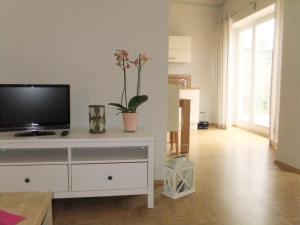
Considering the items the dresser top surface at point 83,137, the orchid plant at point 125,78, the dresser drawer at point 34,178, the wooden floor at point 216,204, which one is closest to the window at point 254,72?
the wooden floor at point 216,204

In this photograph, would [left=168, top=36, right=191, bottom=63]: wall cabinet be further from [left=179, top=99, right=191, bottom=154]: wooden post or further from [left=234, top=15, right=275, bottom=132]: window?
[left=179, top=99, right=191, bottom=154]: wooden post

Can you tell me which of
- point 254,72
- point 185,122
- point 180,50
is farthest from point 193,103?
point 185,122

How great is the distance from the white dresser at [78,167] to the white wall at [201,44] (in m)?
4.51

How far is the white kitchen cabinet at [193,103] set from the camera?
6293 millimetres

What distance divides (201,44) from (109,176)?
509cm

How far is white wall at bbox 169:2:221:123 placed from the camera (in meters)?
6.60

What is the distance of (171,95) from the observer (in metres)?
3.80

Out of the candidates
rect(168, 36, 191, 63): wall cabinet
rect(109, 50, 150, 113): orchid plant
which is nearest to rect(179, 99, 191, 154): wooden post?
rect(109, 50, 150, 113): orchid plant

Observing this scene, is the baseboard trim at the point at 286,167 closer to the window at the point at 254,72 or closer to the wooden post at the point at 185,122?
the wooden post at the point at 185,122

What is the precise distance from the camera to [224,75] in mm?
6359

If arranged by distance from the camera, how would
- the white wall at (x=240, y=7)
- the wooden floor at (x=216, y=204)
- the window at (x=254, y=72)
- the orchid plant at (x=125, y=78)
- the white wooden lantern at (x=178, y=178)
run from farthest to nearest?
1. the window at (x=254, y=72)
2. the white wall at (x=240, y=7)
3. the white wooden lantern at (x=178, y=178)
4. the orchid plant at (x=125, y=78)
5. the wooden floor at (x=216, y=204)

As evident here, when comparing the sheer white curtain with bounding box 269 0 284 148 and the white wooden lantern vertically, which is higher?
the sheer white curtain with bounding box 269 0 284 148

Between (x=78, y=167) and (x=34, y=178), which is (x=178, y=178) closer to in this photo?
(x=78, y=167)

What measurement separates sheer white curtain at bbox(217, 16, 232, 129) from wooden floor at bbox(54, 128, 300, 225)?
2.82m
